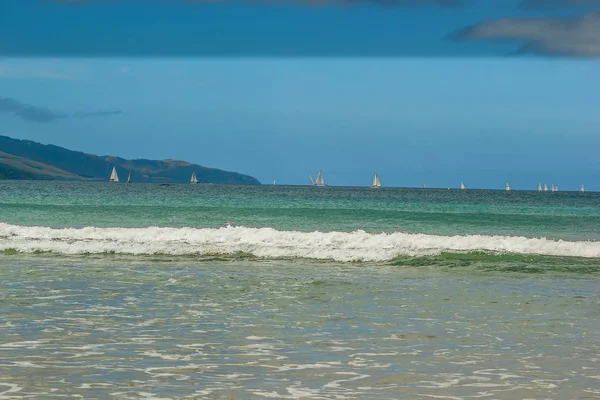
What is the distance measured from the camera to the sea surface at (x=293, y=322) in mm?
8266

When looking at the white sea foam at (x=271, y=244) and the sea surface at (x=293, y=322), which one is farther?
the white sea foam at (x=271, y=244)

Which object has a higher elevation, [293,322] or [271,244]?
[271,244]

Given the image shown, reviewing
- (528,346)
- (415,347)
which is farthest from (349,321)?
(528,346)

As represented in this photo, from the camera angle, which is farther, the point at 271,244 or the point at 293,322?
the point at 271,244

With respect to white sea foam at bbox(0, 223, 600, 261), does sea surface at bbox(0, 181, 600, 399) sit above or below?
below

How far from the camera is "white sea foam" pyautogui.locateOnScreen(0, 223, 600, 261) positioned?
23.7 metres

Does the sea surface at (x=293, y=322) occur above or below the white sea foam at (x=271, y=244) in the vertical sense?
→ below

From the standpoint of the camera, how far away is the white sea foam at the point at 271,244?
23.7 meters

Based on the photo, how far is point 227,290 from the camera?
15359 mm

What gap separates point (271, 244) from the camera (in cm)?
2778

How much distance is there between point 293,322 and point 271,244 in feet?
52.8

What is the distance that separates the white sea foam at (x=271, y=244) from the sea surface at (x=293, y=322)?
0.51ft

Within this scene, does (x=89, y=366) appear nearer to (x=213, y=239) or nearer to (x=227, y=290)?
(x=227, y=290)

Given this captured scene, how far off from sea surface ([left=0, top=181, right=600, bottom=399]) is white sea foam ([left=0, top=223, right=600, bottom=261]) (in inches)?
6.1
